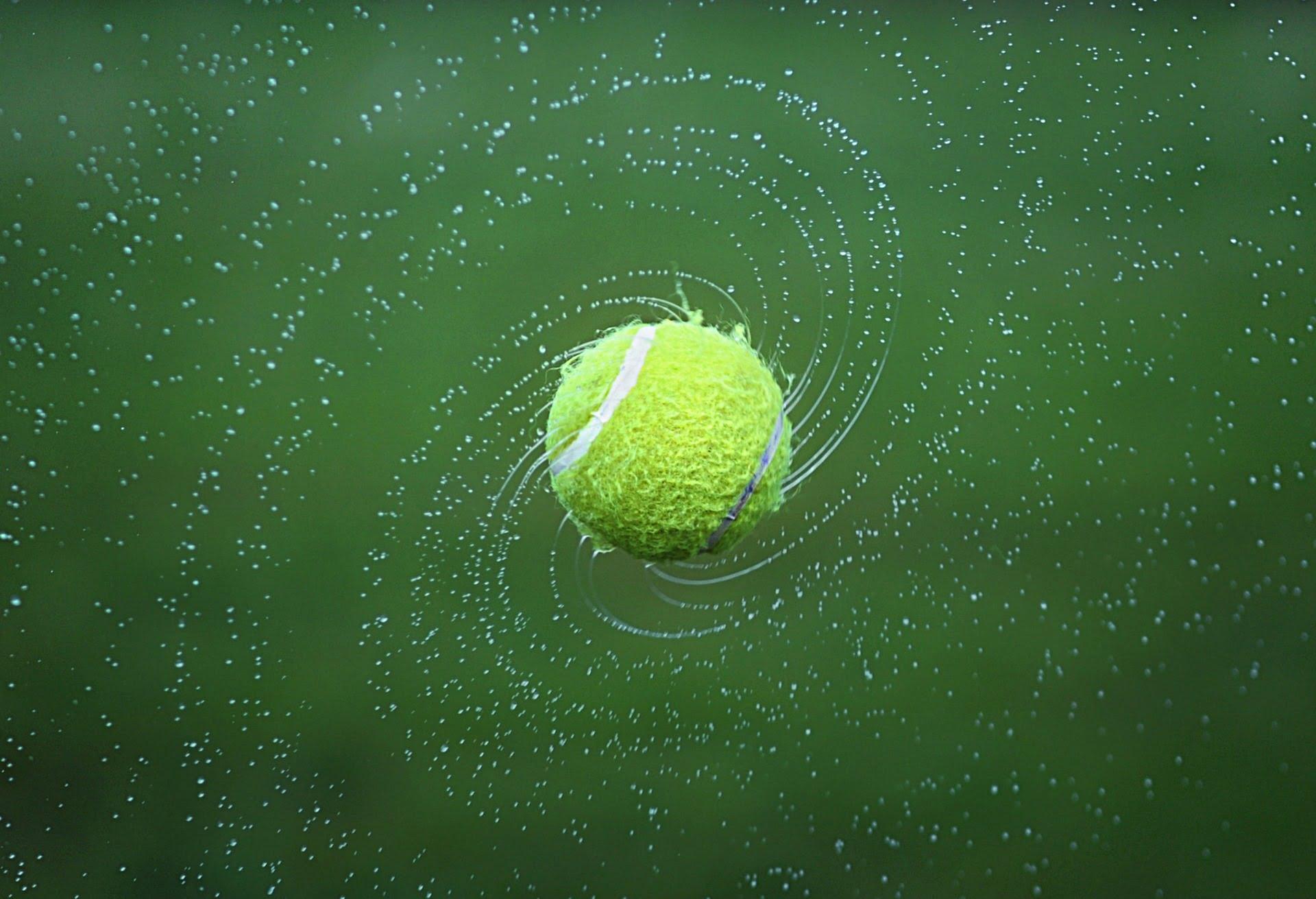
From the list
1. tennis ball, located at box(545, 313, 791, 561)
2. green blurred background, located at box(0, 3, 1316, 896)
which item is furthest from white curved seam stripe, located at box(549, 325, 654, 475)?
green blurred background, located at box(0, 3, 1316, 896)

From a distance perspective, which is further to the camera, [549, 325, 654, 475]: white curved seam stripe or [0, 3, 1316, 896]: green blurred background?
[0, 3, 1316, 896]: green blurred background

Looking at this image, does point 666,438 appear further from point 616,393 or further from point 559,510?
point 559,510

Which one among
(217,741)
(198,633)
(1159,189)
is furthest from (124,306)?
(1159,189)

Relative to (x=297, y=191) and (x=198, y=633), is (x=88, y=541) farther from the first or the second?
(x=297, y=191)

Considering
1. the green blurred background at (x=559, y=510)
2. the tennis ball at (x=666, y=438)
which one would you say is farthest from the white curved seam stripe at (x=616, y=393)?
the green blurred background at (x=559, y=510)

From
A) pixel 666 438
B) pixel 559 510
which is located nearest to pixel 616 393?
pixel 666 438

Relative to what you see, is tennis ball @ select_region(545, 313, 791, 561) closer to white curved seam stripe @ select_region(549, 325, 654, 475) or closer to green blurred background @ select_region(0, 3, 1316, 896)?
white curved seam stripe @ select_region(549, 325, 654, 475)
